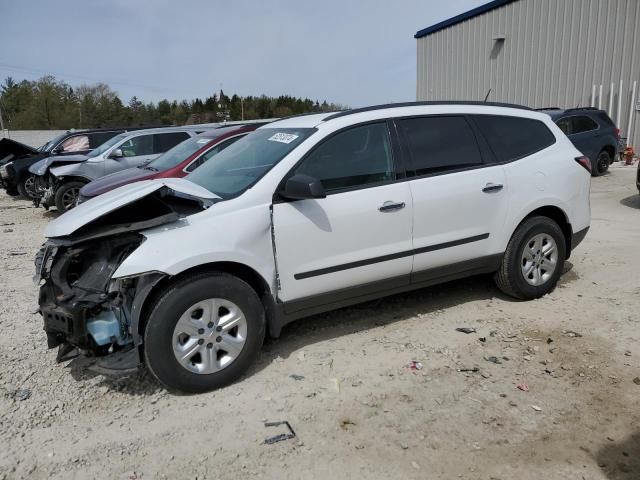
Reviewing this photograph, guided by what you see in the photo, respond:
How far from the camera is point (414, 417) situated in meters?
3.15

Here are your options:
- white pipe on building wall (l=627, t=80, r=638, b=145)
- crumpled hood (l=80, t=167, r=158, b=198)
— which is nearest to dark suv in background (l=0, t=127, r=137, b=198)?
crumpled hood (l=80, t=167, r=158, b=198)

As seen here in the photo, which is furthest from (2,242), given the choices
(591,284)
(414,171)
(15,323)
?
(591,284)

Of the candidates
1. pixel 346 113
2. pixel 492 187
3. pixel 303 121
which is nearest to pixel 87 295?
pixel 303 121

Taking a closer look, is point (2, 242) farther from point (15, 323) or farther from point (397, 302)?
point (397, 302)

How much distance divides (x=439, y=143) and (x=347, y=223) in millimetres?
1195

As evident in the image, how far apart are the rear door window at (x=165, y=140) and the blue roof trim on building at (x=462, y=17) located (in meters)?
14.9

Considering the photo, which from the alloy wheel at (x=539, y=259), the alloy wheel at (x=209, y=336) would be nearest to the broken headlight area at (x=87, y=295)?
the alloy wheel at (x=209, y=336)

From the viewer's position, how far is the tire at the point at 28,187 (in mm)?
11774

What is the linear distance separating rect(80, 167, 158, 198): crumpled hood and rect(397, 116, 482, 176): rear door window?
4.17 m

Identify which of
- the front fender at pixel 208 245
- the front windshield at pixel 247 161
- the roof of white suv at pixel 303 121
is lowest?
the front fender at pixel 208 245

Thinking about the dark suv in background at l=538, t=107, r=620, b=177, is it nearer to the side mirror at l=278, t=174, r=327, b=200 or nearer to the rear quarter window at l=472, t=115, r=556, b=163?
the rear quarter window at l=472, t=115, r=556, b=163

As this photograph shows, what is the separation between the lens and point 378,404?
10.8 feet

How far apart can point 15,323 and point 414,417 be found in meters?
3.73

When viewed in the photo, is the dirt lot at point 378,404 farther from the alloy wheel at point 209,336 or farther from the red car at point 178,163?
the red car at point 178,163
